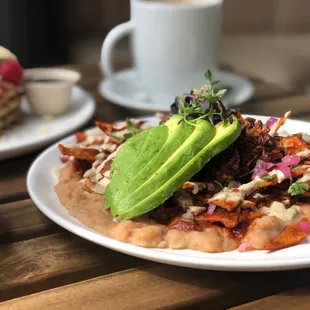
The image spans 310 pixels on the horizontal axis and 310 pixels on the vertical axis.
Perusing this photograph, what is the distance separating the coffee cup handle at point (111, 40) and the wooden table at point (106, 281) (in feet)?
2.77

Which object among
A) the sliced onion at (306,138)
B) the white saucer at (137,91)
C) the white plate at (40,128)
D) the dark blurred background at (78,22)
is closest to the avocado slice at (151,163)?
the sliced onion at (306,138)

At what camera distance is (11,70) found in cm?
146

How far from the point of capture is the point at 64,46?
3.67m

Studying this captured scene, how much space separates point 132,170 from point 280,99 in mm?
896

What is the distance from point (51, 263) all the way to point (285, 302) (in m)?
0.34

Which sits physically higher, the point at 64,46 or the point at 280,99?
the point at 280,99

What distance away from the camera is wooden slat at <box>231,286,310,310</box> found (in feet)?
2.47

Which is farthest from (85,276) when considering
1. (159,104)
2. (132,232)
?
(159,104)

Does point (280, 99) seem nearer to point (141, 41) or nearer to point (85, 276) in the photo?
point (141, 41)

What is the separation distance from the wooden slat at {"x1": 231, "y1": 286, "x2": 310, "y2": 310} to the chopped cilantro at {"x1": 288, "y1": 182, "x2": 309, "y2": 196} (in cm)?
17

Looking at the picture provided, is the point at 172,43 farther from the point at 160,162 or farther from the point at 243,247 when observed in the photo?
the point at 243,247

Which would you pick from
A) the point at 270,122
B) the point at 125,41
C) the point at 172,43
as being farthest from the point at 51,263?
the point at 125,41

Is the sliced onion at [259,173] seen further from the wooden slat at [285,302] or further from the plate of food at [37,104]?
the plate of food at [37,104]

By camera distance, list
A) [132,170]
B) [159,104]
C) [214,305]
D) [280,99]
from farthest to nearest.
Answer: [280,99] → [159,104] → [132,170] → [214,305]
